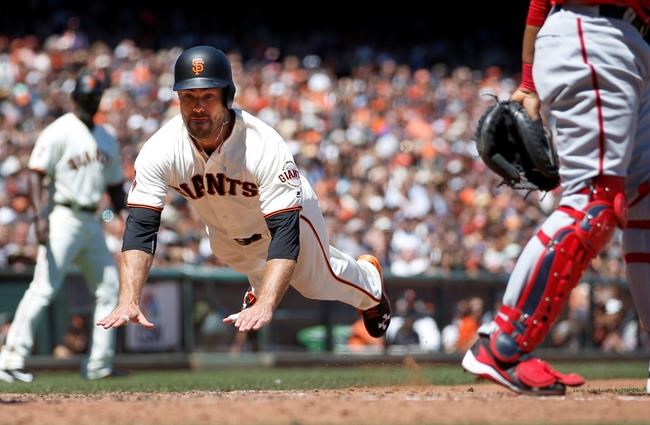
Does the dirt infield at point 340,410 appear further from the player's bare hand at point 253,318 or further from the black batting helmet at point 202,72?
the black batting helmet at point 202,72

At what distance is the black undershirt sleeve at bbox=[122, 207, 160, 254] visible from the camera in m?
5.48

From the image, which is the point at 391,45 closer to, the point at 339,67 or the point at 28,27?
the point at 339,67

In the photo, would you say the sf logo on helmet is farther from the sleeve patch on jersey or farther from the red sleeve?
the red sleeve

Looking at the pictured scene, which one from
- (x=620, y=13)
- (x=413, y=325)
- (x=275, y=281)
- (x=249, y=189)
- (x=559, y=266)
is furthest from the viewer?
(x=413, y=325)

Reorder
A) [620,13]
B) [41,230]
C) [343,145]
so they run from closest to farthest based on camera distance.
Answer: [620,13], [41,230], [343,145]

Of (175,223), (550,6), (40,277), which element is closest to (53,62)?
(175,223)

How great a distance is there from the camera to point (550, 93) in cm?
473

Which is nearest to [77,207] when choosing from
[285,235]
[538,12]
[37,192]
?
[37,192]

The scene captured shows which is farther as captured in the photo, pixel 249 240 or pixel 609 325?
pixel 609 325

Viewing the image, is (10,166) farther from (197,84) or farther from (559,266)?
(559,266)

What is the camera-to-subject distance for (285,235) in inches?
213

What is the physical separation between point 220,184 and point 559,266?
1902 mm

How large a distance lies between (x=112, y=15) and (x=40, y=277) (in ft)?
47.0

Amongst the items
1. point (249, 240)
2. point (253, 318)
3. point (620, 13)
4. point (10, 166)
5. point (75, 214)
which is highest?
point (10, 166)
